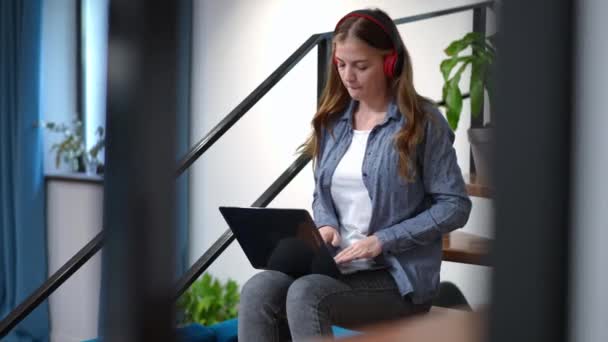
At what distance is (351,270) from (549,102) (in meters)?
1.39

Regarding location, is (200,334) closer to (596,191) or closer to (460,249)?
(460,249)

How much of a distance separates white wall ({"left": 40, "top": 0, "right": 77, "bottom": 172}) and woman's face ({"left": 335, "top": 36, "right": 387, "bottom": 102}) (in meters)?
3.03

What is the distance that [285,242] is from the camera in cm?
160

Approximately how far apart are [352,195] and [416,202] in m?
0.14

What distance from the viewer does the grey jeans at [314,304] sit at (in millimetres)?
1521

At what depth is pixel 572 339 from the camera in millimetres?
241

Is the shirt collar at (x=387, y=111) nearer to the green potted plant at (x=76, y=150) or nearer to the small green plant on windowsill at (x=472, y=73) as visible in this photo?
the small green plant on windowsill at (x=472, y=73)

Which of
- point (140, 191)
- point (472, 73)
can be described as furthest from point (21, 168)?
point (140, 191)

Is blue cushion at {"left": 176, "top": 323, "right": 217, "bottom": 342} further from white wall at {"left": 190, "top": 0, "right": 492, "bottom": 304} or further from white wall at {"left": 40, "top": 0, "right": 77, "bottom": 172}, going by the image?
white wall at {"left": 40, "top": 0, "right": 77, "bottom": 172}

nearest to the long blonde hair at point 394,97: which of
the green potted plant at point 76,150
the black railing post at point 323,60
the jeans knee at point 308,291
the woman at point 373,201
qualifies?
the woman at point 373,201

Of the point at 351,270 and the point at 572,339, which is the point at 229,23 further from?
the point at 572,339

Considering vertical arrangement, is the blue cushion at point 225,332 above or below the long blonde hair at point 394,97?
below

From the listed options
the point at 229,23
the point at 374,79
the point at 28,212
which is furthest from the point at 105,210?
the point at 28,212

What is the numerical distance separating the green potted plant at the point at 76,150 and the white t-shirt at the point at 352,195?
2792mm
